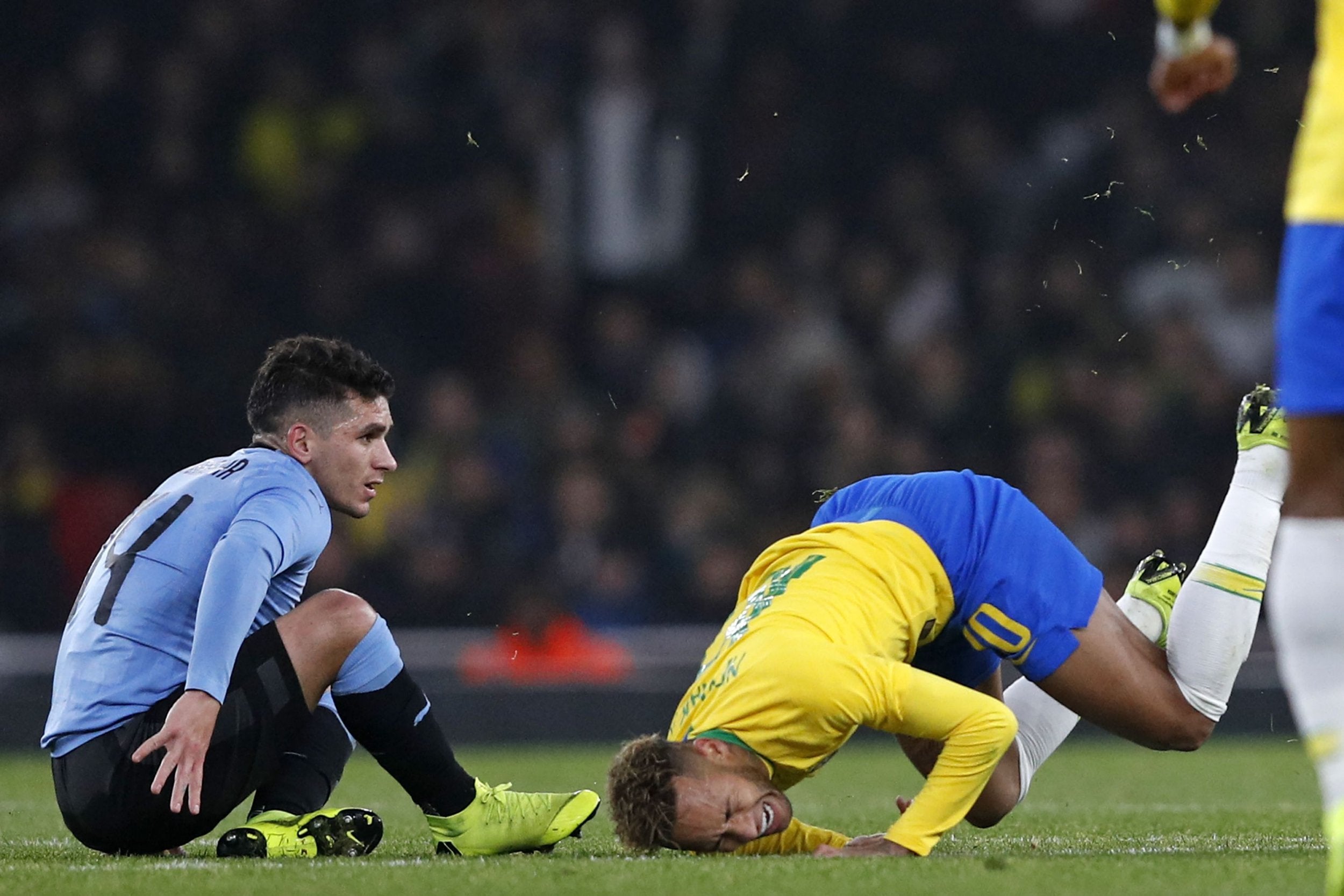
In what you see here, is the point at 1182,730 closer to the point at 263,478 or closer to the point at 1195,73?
the point at 1195,73

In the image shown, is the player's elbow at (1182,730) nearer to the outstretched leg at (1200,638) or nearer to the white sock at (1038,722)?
the outstretched leg at (1200,638)

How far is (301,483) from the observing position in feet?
13.9

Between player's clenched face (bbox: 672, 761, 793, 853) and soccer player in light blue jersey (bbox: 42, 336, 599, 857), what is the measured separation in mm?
651

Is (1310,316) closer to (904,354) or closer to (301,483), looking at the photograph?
(301,483)

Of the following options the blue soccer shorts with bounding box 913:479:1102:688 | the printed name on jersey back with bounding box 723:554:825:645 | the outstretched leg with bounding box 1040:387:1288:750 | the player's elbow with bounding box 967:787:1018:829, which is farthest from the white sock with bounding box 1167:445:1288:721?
the printed name on jersey back with bounding box 723:554:825:645

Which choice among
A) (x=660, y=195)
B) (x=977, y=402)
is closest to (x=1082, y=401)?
(x=977, y=402)

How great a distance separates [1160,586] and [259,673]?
238 centimetres

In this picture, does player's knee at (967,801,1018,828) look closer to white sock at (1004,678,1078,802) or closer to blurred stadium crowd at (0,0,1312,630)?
white sock at (1004,678,1078,802)

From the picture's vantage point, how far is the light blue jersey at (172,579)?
157 inches

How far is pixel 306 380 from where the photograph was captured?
14.5 feet

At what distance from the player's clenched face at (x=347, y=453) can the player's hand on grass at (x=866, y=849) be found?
4.44 feet

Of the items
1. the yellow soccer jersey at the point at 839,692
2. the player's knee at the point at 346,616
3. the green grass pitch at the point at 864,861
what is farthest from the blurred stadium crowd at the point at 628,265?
the yellow soccer jersey at the point at 839,692

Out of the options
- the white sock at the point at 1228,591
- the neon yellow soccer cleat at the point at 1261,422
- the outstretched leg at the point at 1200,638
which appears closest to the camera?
the outstretched leg at the point at 1200,638

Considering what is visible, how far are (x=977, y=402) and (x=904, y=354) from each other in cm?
59
